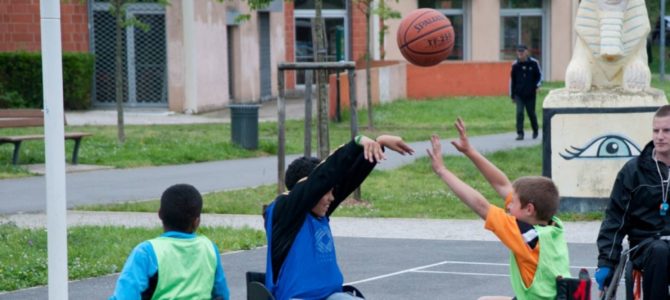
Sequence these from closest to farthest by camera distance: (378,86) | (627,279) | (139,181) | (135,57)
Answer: (627,279), (139,181), (135,57), (378,86)

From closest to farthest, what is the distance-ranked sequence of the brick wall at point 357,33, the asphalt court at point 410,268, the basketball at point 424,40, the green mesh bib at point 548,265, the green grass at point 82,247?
the green mesh bib at point 548,265 < the asphalt court at point 410,268 < the green grass at point 82,247 < the basketball at point 424,40 < the brick wall at point 357,33

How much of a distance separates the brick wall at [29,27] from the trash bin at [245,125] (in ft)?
35.4

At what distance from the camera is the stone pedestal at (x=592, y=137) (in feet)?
49.7

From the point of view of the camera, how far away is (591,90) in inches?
613

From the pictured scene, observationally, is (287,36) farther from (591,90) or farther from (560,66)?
(591,90)

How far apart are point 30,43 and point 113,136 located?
29.6 ft

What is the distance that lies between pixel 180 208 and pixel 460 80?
34.8 meters

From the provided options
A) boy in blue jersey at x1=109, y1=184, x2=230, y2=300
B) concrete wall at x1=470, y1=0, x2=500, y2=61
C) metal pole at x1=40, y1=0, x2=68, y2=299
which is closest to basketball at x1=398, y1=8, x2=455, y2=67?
metal pole at x1=40, y1=0, x2=68, y2=299

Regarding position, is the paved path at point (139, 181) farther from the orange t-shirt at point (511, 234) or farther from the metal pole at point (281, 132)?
the orange t-shirt at point (511, 234)

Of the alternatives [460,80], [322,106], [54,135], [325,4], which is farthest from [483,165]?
[325,4]

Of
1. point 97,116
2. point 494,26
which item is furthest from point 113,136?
point 494,26

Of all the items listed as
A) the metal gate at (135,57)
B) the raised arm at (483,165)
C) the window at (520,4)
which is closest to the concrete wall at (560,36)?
the window at (520,4)

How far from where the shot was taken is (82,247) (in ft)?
40.5

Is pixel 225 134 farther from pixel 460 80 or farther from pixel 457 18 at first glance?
pixel 457 18
